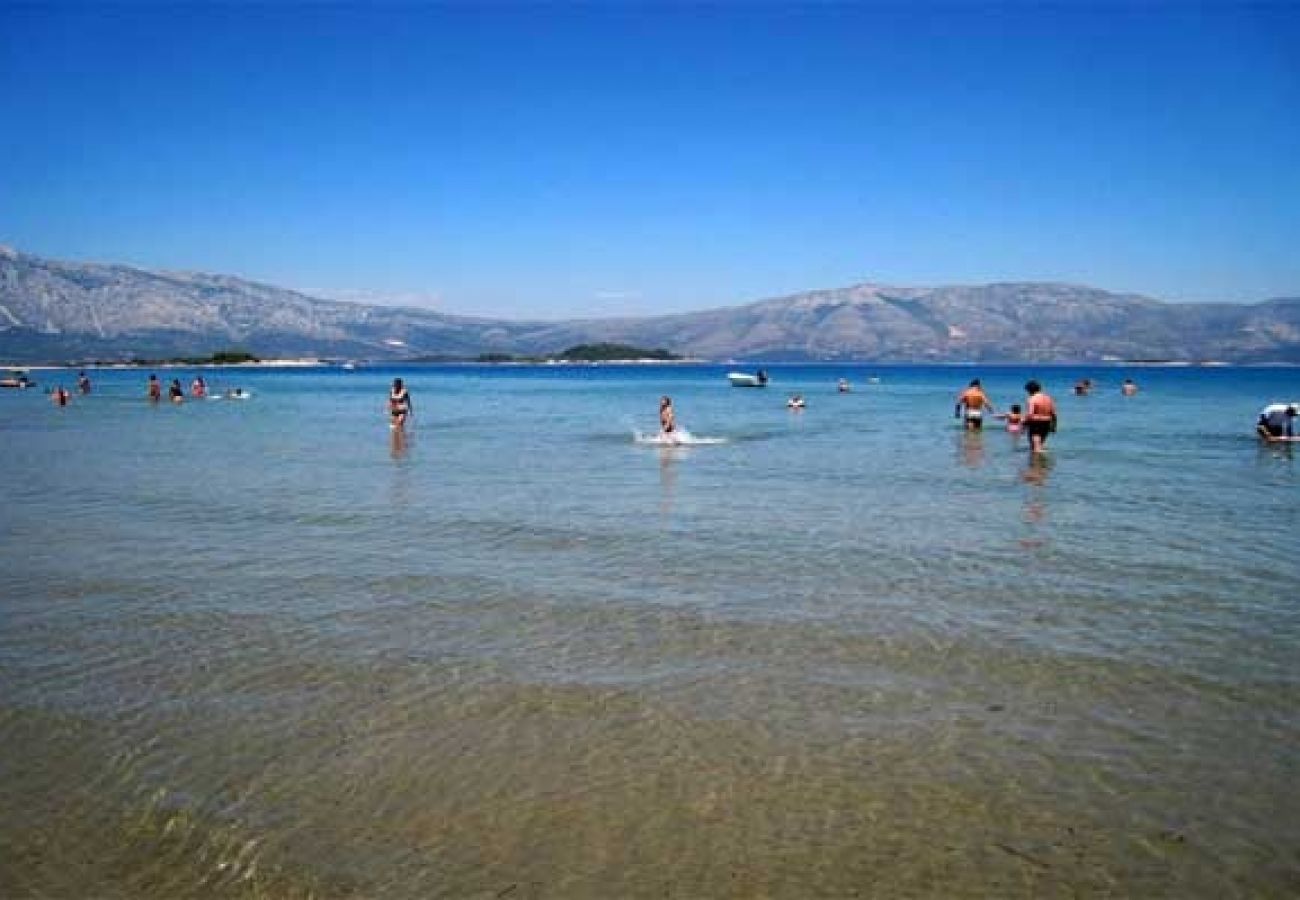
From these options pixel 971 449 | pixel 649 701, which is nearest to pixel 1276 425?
pixel 971 449

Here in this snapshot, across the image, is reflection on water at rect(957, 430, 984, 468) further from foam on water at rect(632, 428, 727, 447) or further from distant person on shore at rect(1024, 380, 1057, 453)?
foam on water at rect(632, 428, 727, 447)

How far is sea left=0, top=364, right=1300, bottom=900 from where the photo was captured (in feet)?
17.9

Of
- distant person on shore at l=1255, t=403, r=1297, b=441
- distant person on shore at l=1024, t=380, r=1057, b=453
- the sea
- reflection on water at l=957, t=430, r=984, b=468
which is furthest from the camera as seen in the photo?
distant person on shore at l=1255, t=403, r=1297, b=441

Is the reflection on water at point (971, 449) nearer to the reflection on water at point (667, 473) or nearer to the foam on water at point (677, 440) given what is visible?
the reflection on water at point (667, 473)

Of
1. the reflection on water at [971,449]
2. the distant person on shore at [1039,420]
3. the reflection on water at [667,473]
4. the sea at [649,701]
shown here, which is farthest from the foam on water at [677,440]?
the sea at [649,701]

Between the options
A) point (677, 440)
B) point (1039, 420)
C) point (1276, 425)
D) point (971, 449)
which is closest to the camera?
point (1039, 420)

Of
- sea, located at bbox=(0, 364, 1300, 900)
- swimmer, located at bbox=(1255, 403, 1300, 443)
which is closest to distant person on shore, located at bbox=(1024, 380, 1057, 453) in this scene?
sea, located at bbox=(0, 364, 1300, 900)

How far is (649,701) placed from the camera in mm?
7820

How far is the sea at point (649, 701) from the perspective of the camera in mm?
5449

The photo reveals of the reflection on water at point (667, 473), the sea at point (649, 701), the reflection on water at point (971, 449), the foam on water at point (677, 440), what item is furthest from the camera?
the foam on water at point (677, 440)

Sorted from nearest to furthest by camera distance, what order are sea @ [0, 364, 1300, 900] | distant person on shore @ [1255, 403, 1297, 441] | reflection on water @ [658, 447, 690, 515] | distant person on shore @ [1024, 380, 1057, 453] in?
sea @ [0, 364, 1300, 900] < reflection on water @ [658, 447, 690, 515] < distant person on shore @ [1024, 380, 1057, 453] < distant person on shore @ [1255, 403, 1297, 441]

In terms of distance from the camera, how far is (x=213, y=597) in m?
11.2

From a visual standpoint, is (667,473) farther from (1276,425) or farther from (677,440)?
(1276,425)

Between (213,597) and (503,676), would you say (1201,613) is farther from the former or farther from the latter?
(213,597)
